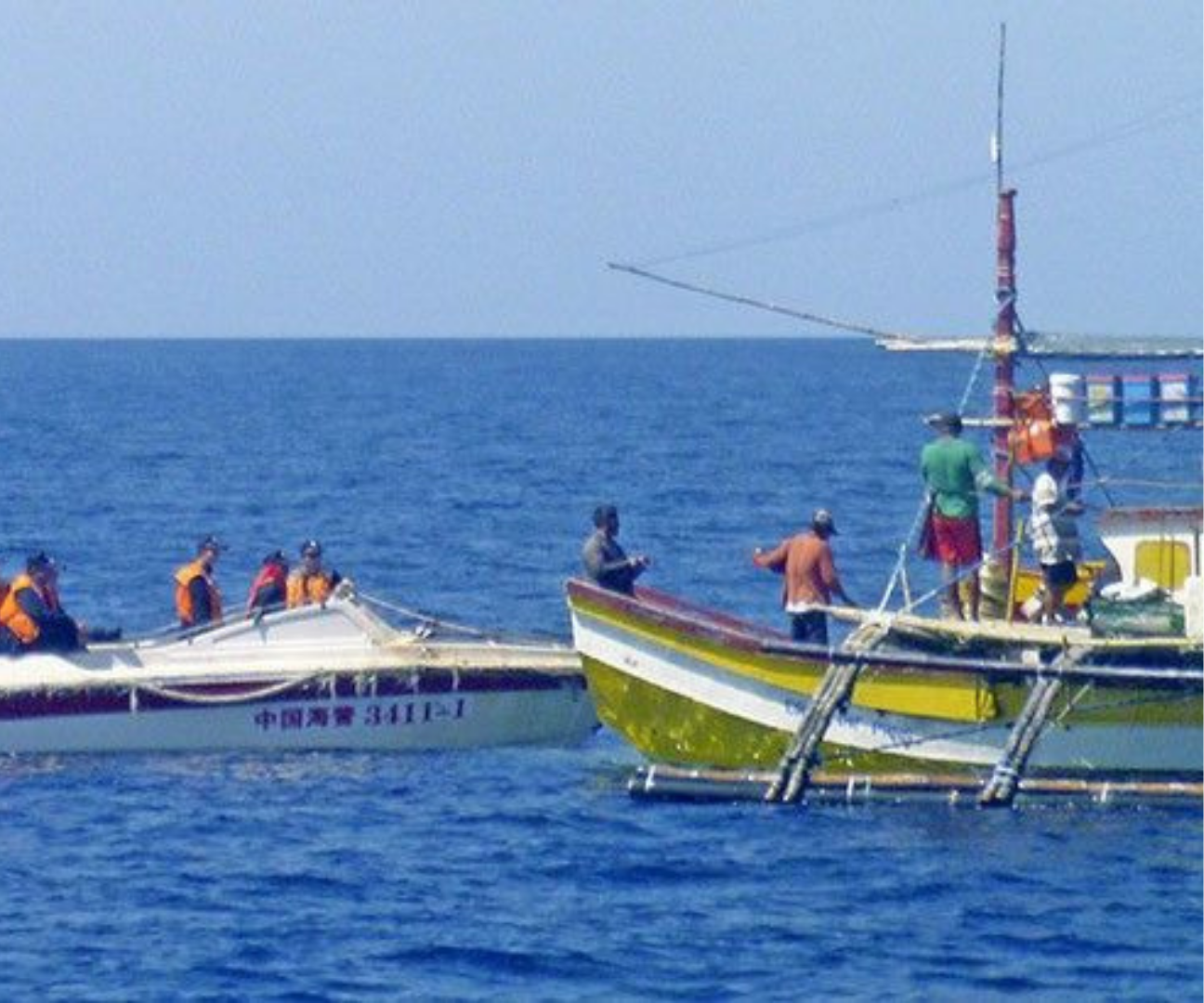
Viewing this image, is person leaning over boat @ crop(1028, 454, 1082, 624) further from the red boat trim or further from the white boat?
the red boat trim

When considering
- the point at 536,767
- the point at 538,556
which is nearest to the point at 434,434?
the point at 538,556

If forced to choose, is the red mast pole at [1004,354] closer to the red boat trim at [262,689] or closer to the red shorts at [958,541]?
the red shorts at [958,541]

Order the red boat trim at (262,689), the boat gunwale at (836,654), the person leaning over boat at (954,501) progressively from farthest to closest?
the red boat trim at (262,689) < the person leaning over boat at (954,501) < the boat gunwale at (836,654)

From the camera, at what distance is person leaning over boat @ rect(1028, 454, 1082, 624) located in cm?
2808

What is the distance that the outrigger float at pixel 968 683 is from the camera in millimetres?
27375

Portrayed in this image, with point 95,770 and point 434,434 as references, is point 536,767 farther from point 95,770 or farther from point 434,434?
point 434,434

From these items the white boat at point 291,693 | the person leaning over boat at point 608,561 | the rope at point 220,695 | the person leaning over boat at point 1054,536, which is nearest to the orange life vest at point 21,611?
the white boat at point 291,693

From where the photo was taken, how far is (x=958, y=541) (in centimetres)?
2864

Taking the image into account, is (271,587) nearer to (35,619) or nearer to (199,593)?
(199,593)

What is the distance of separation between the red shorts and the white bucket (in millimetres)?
1151

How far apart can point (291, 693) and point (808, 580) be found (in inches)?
187

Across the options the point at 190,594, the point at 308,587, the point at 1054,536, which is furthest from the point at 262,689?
the point at 1054,536

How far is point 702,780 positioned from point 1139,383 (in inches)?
183

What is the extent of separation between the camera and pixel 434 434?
98.7 metres
